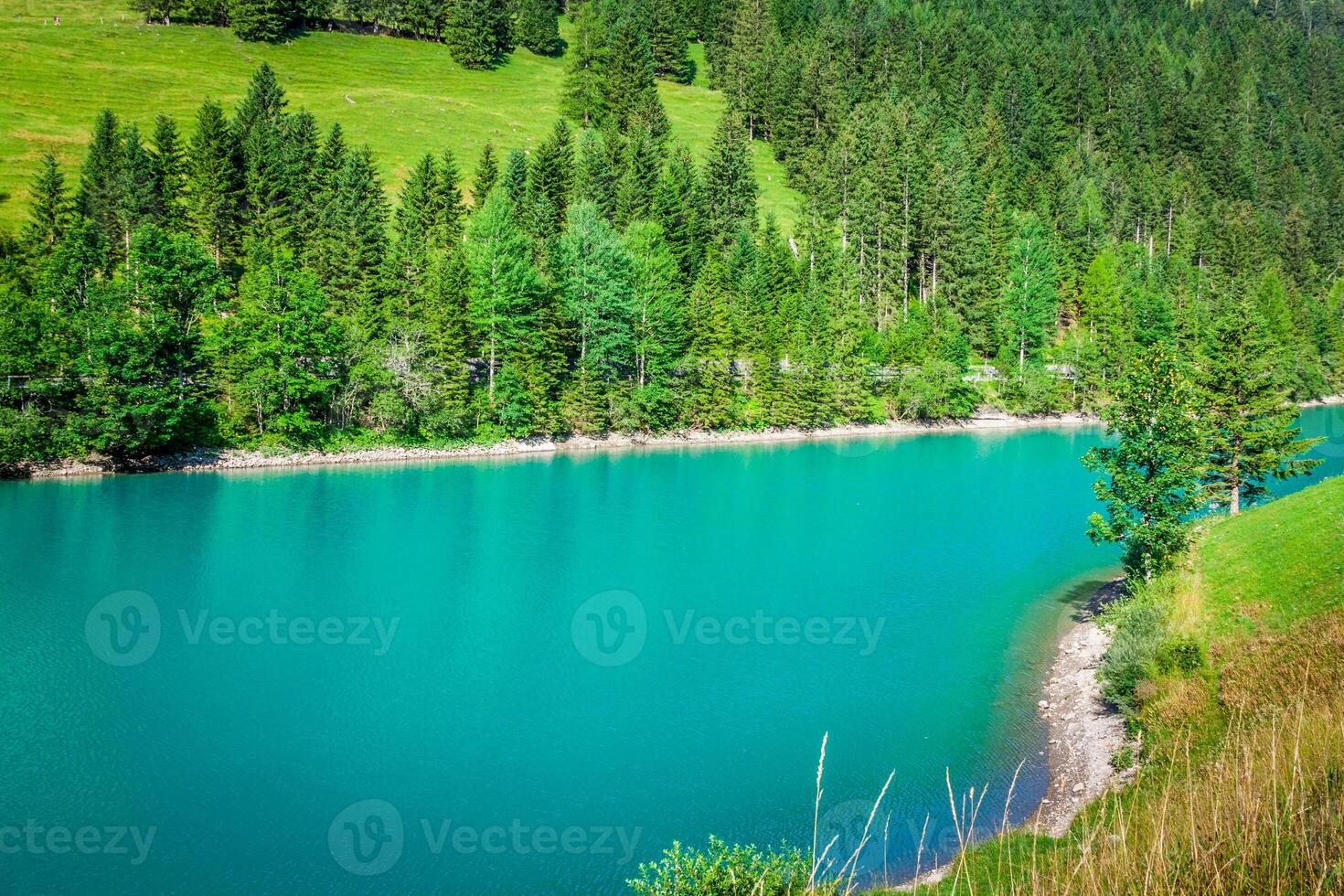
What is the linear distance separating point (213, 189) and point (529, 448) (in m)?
40.1

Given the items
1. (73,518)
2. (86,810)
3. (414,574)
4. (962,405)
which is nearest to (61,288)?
(73,518)

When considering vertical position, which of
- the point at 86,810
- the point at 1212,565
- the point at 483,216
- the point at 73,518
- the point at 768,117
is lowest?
the point at 73,518

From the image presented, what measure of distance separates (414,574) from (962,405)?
A: 6746 cm

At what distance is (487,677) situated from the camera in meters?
27.3

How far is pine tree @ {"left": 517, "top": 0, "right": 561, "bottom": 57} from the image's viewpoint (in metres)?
152

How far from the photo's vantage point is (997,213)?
346 feet

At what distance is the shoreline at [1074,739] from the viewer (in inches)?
708

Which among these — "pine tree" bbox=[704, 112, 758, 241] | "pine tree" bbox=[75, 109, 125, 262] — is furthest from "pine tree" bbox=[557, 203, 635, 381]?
"pine tree" bbox=[75, 109, 125, 262]

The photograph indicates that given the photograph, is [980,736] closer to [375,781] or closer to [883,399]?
[375,781]

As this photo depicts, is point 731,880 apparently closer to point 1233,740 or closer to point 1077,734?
point 1233,740

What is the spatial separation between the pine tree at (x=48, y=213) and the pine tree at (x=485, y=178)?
36.9 m

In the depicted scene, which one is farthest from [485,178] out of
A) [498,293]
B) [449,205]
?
[498,293]

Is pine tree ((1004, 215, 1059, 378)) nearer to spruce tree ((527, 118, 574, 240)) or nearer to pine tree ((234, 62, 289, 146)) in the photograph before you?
spruce tree ((527, 118, 574, 240))

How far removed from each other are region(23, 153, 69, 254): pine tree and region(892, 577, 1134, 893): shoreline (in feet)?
267
